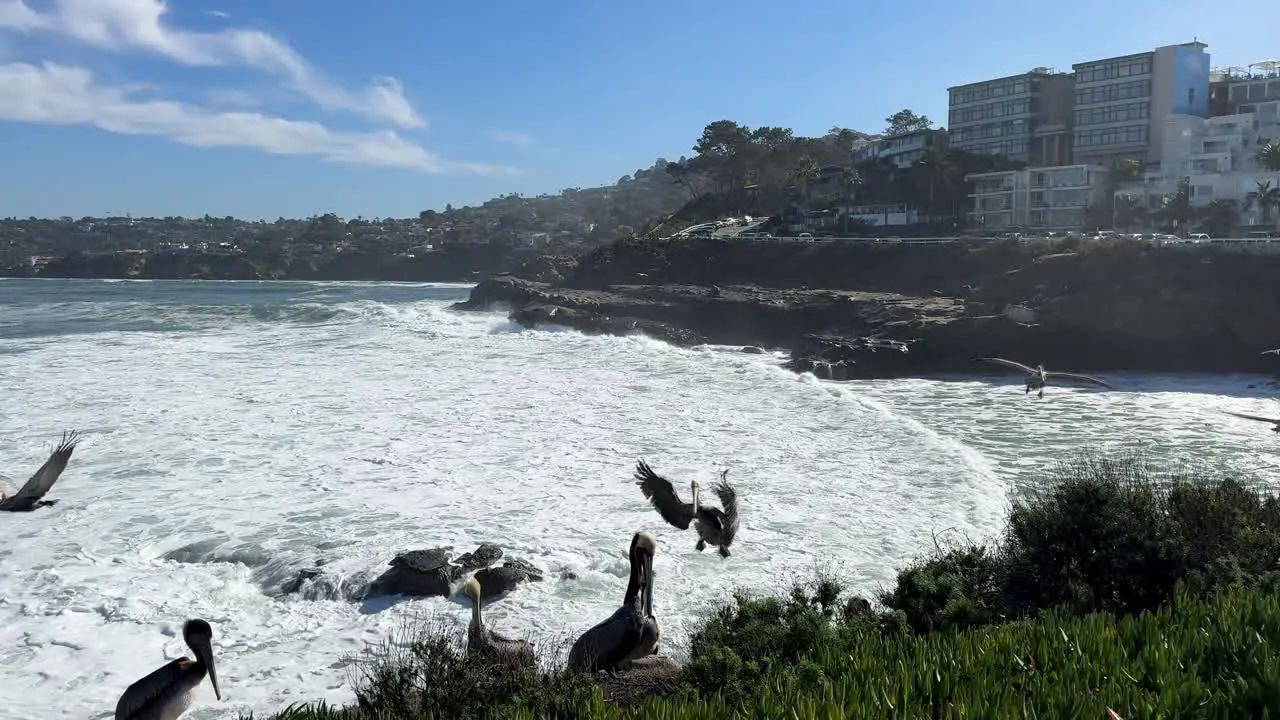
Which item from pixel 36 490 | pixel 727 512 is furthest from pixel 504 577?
pixel 36 490

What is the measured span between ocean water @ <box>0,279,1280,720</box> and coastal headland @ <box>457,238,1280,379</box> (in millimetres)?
2745

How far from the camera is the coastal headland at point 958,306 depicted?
33969 mm

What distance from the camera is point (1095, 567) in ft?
28.5

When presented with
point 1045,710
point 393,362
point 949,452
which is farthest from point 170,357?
point 1045,710

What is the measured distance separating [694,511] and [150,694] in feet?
18.2

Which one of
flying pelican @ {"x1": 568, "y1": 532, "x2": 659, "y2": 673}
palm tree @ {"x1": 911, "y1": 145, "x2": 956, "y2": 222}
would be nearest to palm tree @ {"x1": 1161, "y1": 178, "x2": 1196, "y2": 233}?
palm tree @ {"x1": 911, "y1": 145, "x2": 956, "y2": 222}

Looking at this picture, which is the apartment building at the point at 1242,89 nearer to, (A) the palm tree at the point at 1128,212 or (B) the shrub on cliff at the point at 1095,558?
(A) the palm tree at the point at 1128,212

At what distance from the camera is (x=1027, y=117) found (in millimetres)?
74625

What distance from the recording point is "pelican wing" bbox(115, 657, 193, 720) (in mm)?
6793

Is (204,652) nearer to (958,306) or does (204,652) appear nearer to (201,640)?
(201,640)

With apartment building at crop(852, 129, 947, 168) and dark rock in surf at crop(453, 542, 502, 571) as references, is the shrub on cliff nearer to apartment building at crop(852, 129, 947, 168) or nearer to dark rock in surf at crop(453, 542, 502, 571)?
dark rock in surf at crop(453, 542, 502, 571)

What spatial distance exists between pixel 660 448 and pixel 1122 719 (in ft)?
49.0

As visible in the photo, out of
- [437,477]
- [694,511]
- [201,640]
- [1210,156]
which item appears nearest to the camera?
[201,640]

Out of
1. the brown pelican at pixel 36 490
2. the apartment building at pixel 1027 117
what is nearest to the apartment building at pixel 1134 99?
the apartment building at pixel 1027 117
